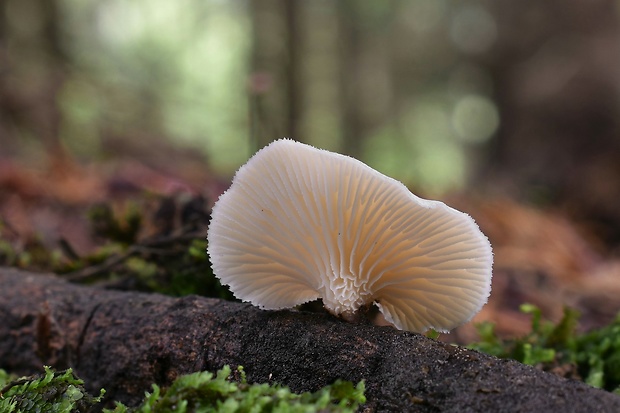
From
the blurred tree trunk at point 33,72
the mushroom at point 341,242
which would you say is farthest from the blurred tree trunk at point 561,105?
the blurred tree trunk at point 33,72

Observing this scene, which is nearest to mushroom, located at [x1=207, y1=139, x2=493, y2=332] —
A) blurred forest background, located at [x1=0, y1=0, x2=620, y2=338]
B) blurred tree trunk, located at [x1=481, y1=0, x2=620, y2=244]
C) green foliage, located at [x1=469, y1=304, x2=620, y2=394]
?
green foliage, located at [x1=469, y1=304, x2=620, y2=394]

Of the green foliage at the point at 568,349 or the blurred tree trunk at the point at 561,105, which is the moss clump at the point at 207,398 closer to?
the green foliage at the point at 568,349

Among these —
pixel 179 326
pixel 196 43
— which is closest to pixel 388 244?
pixel 179 326

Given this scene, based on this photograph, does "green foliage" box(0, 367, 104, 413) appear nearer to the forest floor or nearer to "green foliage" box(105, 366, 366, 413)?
"green foliage" box(105, 366, 366, 413)

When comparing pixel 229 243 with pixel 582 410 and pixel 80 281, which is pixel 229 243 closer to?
pixel 582 410

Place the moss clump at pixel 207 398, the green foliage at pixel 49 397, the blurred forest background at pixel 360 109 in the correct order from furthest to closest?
the blurred forest background at pixel 360 109 → the green foliage at pixel 49 397 → the moss clump at pixel 207 398

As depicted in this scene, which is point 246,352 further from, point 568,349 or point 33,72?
point 33,72
